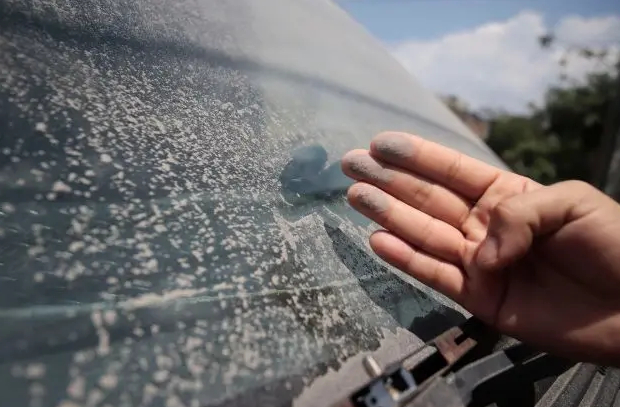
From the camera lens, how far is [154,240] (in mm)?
689

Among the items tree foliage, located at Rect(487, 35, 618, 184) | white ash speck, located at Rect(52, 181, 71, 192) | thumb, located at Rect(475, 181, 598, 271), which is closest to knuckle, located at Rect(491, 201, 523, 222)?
thumb, located at Rect(475, 181, 598, 271)

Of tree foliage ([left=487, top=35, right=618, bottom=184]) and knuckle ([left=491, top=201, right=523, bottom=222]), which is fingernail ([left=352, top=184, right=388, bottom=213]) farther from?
tree foliage ([left=487, top=35, right=618, bottom=184])

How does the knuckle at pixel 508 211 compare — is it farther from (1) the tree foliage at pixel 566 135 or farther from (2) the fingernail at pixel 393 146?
→ (1) the tree foliage at pixel 566 135

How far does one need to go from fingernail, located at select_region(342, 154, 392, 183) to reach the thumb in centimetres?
26

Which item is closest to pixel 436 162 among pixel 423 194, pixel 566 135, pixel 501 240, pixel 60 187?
pixel 423 194

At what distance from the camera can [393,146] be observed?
40.6 inches

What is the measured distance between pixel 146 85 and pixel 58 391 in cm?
56

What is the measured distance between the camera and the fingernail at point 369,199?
1.02m

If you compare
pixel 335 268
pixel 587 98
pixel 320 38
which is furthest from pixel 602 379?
pixel 587 98

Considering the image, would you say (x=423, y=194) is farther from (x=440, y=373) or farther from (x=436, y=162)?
(x=440, y=373)

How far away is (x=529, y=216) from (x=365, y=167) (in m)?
0.33

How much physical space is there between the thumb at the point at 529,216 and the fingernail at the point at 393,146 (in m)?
0.25

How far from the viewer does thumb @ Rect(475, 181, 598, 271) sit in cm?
82

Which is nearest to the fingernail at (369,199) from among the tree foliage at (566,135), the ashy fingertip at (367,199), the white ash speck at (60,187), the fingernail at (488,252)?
the ashy fingertip at (367,199)
